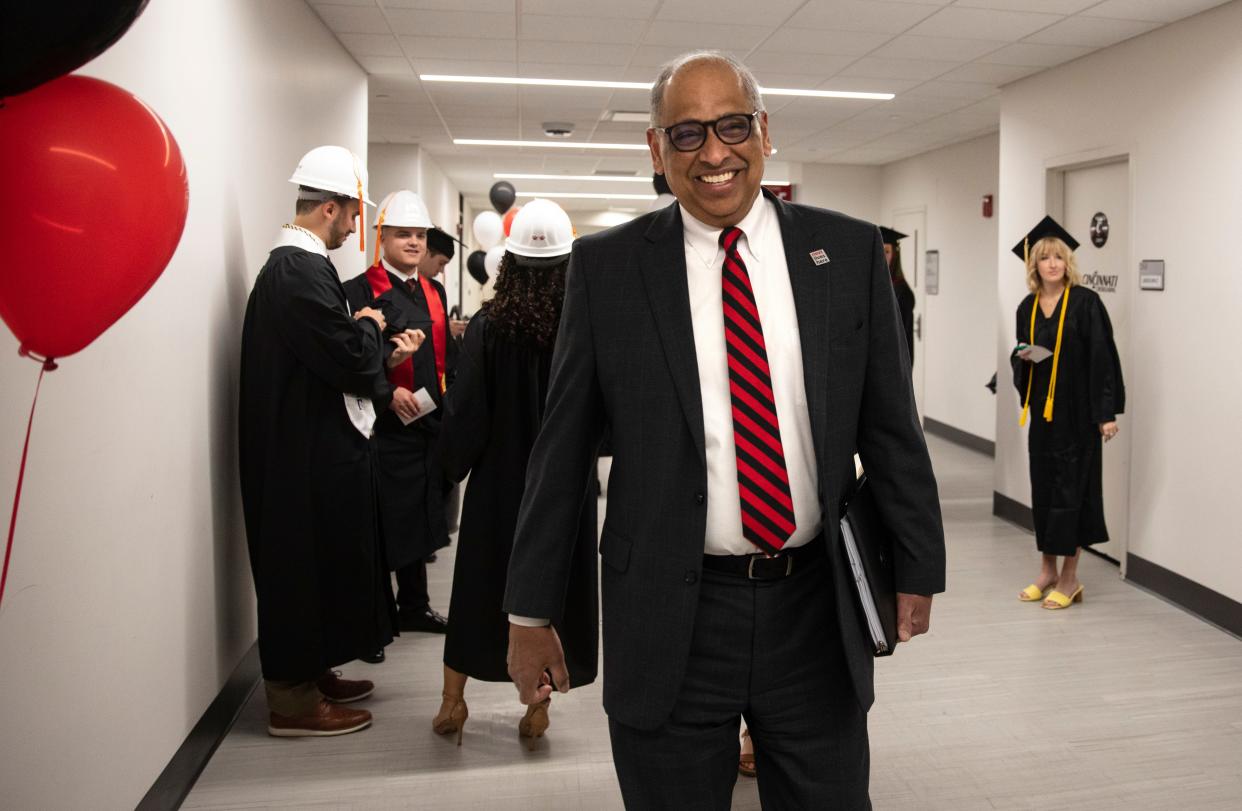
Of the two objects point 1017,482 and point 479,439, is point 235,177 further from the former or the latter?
point 1017,482

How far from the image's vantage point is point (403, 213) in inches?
176

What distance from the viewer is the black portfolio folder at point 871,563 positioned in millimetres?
1595

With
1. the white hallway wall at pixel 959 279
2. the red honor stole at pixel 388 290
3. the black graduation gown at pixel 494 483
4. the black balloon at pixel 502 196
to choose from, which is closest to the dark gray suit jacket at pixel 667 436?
the black graduation gown at pixel 494 483

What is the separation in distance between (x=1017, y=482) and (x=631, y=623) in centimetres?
553

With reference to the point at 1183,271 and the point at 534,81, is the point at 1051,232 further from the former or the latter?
the point at 534,81

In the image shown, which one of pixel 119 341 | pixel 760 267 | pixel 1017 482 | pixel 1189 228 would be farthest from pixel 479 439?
pixel 1017 482

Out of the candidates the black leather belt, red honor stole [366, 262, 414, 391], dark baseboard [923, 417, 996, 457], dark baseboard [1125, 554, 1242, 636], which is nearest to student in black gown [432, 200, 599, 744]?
red honor stole [366, 262, 414, 391]

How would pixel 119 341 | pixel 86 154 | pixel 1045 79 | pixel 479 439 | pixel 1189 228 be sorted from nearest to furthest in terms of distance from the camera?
1. pixel 86 154
2. pixel 119 341
3. pixel 479 439
4. pixel 1189 228
5. pixel 1045 79

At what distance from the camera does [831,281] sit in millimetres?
1628

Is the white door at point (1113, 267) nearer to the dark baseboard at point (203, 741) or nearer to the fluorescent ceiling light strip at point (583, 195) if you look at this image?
the dark baseboard at point (203, 741)

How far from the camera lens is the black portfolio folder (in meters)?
1.59

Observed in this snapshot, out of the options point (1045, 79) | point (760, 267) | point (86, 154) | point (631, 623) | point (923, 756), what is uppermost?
point (1045, 79)

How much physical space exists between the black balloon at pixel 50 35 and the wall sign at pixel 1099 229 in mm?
5616

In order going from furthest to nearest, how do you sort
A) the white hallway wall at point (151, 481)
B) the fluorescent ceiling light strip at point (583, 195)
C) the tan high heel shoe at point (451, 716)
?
the fluorescent ceiling light strip at point (583, 195)
the tan high heel shoe at point (451, 716)
the white hallway wall at point (151, 481)
